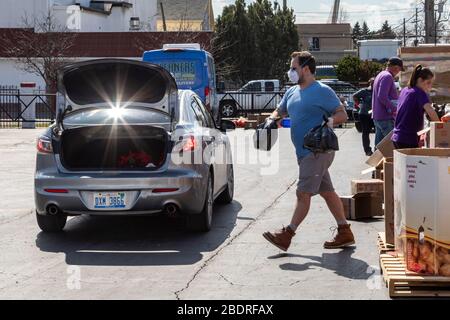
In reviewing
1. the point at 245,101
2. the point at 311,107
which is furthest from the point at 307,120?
the point at 245,101

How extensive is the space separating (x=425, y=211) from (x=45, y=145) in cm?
441

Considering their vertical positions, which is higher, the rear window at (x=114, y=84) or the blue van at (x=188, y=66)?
the blue van at (x=188, y=66)

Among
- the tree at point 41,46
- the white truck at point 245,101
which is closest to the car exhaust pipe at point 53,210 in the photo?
the white truck at point 245,101

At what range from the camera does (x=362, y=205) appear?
9867mm

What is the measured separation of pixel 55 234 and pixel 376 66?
41377 millimetres

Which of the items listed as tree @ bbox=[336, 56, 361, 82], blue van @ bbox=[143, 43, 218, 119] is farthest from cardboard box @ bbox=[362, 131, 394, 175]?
tree @ bbox=[336, 56, 361, 82]

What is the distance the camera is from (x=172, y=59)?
24.5m

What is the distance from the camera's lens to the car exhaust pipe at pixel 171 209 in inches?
328

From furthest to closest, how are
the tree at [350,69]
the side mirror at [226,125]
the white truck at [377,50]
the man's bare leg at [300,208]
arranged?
the white truck at [377,50] → the tree at [350,69] → the side mirror at [226,125] → the man's bare leg at [300,208]

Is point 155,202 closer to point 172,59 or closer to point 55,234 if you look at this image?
point 55,234

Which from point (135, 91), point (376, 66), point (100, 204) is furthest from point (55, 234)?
point (376, 66)

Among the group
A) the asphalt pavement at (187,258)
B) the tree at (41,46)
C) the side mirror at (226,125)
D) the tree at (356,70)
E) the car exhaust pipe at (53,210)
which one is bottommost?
the asphalt pavement at (187,258)

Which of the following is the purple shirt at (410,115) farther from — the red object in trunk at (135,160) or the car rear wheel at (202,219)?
the red object in trunk at (135,160)

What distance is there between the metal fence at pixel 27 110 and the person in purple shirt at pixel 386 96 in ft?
66.5
